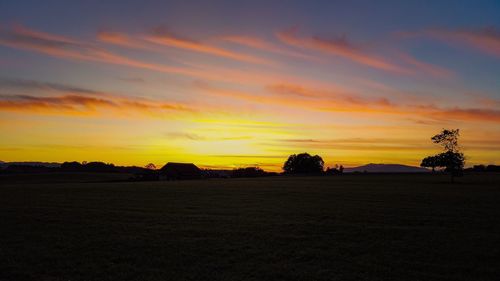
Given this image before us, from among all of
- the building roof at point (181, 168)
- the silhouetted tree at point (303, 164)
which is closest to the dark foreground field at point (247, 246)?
the building roof at point (181, 168)

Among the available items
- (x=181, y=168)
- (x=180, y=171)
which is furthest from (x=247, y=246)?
(x=181, y=168)

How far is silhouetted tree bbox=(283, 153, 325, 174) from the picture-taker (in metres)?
156

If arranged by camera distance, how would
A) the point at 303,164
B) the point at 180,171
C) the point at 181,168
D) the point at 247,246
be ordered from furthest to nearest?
1. the point at 303,164
2. the point at 181,168
3. the point at 180,171
4. the point at 247,246

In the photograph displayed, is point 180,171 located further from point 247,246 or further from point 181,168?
point 247,246

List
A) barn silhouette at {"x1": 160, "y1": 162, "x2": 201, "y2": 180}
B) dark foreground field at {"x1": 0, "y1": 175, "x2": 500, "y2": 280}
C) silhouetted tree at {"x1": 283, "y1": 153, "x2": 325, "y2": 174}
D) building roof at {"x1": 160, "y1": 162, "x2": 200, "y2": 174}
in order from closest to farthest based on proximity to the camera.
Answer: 1. dark foreground field at {"x1": 0, "y1": 175, "x2": 500, "y2": 280}
2. barn silhouette at {"x1": 160, "y1": 162, "x2": 201, "y2": 180}
3. building roof at {"x1": 160, "y1": 162, "x2": 200, "y2": 174}
4. silhouetted tree at {"x1": 283, "y1": 153, "x2": 325, "y2": 174}

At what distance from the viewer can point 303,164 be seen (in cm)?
15838

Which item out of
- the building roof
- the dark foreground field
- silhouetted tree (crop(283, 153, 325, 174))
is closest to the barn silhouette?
the building roof

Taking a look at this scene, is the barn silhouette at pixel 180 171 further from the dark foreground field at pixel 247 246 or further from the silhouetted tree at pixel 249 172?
the dark foreground field at pixel 247 246

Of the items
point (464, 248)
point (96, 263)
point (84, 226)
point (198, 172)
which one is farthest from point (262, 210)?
point (198, 172)

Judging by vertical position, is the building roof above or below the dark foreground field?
above

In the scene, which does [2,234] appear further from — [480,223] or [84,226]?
[480,223]

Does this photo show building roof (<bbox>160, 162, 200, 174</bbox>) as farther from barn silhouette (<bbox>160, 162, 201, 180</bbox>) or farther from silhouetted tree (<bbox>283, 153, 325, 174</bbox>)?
silhouetted tree (<bbox>283, 153, 325, 174</bbox>)

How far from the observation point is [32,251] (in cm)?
1357

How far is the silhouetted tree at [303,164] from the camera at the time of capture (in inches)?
6132
